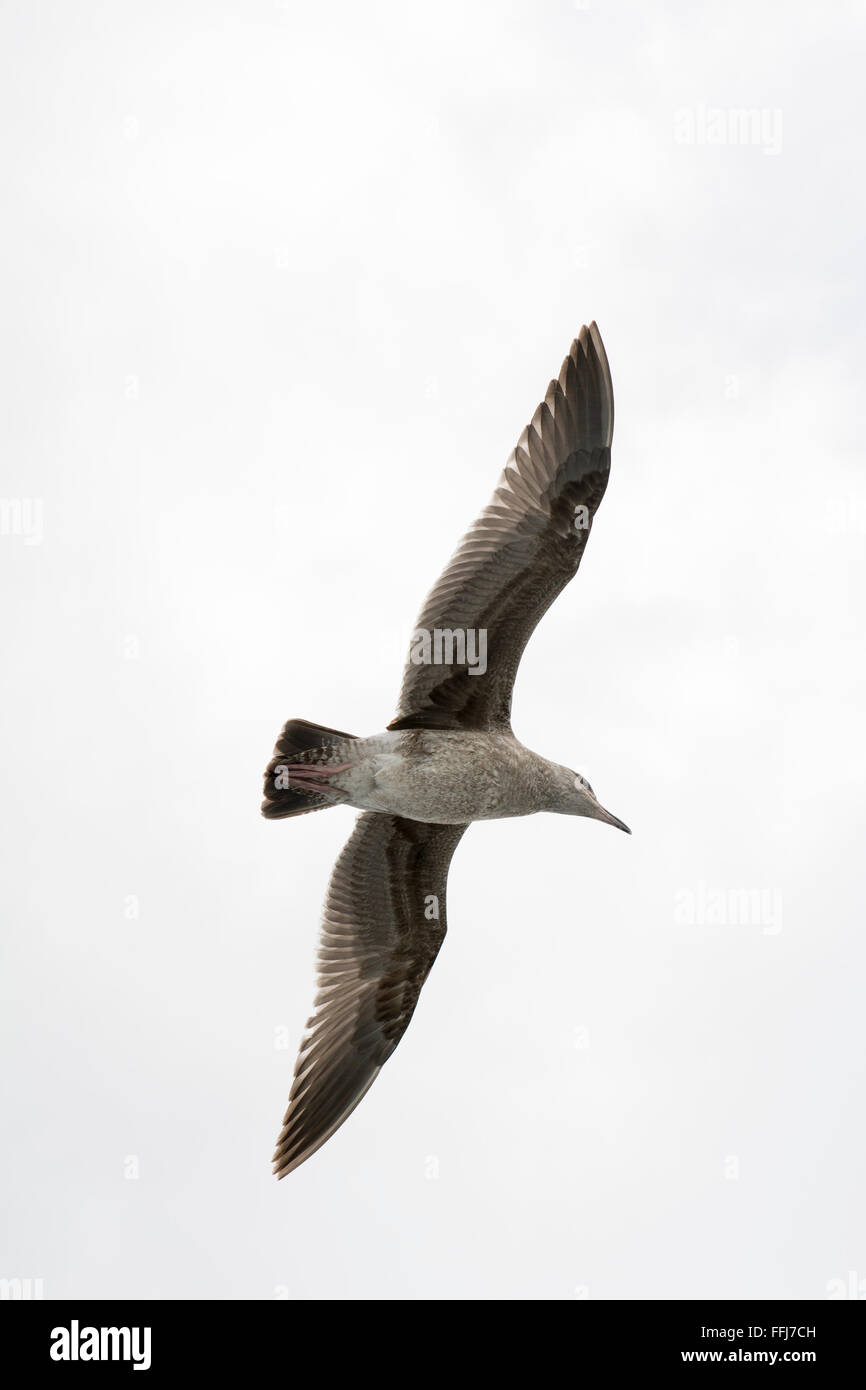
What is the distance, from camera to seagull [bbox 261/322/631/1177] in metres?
14.8

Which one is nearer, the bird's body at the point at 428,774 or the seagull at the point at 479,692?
the seagull at the point at 479,692

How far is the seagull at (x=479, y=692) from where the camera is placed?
14.8 m

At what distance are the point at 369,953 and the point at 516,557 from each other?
13.5ft

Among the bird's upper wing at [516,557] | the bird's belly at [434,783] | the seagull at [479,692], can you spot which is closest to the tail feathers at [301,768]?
the seagull at [479,692]

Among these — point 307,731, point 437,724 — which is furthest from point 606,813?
point 307,731

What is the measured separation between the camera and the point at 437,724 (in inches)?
599

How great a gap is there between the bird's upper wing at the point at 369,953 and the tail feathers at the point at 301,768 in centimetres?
116

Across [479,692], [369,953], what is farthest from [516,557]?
[369,953]

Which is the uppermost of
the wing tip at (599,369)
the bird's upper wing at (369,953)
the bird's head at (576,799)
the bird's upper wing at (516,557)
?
the wing tip at (599,369)

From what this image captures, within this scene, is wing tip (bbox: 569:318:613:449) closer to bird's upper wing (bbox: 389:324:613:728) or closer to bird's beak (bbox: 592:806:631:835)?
bird's upper wing (bbox: 389:324:613:728)

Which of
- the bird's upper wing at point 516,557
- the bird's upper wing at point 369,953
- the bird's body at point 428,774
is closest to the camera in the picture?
the bird's upper wing at point 516,557

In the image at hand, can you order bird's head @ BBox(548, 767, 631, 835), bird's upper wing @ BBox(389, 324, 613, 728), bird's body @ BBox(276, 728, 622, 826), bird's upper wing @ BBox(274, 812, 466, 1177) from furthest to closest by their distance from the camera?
bird's upper wing @ BBox(274, 812, 466, 1177) < bird's head @ BBox(548, 767, 631, 835) < bird's body @ BBox(276, 728, 622, 826) < bird's upper wing @ BBox(389, 324, 613, 728)

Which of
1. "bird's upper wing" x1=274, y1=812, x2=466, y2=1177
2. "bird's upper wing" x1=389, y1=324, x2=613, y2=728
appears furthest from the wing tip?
"bird's upper wing" x1=274, y1=812, x2=466, y2=1177

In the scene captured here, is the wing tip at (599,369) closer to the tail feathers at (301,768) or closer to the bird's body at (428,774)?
the bird's body at (428,774)
